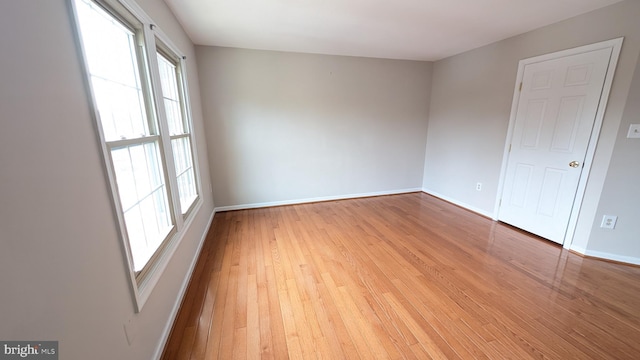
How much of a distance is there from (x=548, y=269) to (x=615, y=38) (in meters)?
2.24

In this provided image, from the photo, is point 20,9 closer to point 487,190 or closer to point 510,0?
point 510,0

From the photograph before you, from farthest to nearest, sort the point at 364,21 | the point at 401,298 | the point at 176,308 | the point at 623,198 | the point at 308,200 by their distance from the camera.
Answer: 1. the point at 308,200
2. the point at 364,21
3. the point at 623,198
4. the point at 401,298
5. the point at 176,308

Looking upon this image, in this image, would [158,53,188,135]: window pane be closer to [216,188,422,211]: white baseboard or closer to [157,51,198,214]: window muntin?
[157,51,198,214]: window muntin

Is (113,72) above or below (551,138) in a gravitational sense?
above

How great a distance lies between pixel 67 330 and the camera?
2.52ft

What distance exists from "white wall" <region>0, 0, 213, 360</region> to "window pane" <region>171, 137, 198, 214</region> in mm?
1265

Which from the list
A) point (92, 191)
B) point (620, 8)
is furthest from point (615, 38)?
point (92, 191)

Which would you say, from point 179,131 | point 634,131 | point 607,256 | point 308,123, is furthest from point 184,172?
point 607,256

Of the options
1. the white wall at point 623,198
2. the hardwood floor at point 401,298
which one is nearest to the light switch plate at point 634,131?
the white wall at point 623,198

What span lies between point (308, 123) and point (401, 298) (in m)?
2.82

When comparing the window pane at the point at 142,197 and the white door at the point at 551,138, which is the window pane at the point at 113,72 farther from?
the white door at the point at 551,138

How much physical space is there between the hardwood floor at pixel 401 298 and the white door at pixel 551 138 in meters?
0.35

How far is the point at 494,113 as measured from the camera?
10.7 ft

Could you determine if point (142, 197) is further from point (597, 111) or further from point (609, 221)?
point (609, 221)
